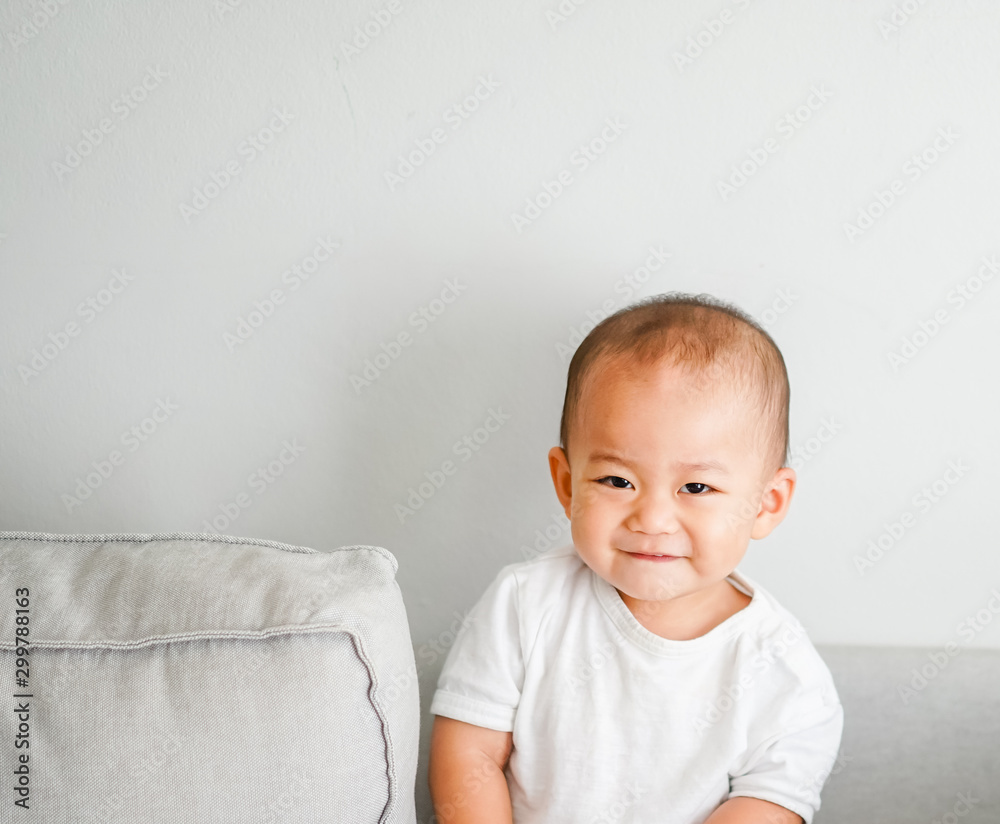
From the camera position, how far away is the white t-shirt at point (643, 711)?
3.80ft

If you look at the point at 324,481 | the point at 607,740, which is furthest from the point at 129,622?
the point at 607,740

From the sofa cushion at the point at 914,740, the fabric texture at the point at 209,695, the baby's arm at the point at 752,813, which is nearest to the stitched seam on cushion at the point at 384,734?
the fabric texture at the point at 209,695

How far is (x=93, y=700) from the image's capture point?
0.94 metres

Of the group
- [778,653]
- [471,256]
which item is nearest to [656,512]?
[778,653]

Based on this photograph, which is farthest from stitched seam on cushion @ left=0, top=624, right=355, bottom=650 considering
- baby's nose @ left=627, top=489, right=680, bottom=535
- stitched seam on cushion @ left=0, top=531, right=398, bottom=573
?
baby's nose @ left=627, top=489, right=680, bottom=535

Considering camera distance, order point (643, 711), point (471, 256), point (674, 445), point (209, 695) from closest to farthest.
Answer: point (209, 695)
point (674, 445)
point (643, 711)
point (471, 256)

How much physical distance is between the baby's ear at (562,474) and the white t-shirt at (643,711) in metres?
0.16

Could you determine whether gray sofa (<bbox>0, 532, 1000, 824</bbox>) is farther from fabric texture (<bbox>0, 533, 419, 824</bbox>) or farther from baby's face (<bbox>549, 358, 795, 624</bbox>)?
baby's face (<bbox>549, 358, 795, 624</bbox>)

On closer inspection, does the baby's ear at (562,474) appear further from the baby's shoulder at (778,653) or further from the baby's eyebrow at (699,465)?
the baby's shoulder at (778,653)

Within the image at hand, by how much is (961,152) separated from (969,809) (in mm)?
1083

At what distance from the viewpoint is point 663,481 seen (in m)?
1.08

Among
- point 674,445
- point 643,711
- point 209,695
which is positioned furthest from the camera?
point 643,711

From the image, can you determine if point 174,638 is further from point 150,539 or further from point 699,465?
point 699,465

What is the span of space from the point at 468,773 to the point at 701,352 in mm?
676
